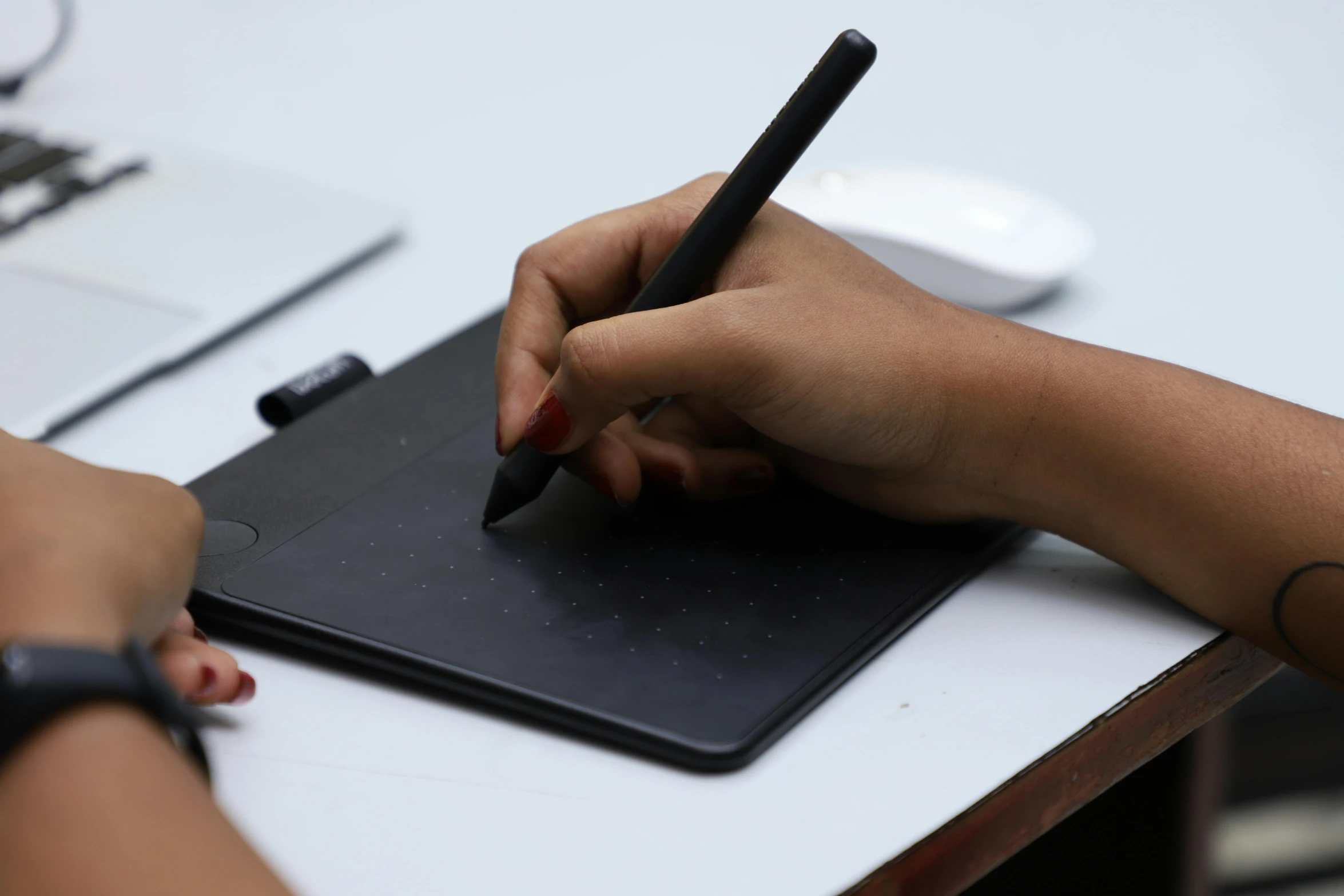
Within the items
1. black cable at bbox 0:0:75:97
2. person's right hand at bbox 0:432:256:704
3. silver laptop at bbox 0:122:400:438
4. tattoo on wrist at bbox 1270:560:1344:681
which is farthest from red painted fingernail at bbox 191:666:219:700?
black cable at bbox 0:0:75:97

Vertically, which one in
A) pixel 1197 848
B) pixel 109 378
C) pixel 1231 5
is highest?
pixel 1231 5

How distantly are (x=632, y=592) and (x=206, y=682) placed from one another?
0.52 ft

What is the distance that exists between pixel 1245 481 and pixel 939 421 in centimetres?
12

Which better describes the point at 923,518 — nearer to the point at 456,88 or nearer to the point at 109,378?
the point at 109,378

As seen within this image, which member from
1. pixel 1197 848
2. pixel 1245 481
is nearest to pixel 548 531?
pixel 1245 481

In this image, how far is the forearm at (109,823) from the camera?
0.33m

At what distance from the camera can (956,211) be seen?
746 millimetres

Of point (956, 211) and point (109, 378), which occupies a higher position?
point (956, 211)

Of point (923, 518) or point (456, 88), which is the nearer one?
point (923, 518)

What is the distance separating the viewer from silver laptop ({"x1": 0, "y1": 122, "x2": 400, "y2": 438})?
26.7 inches

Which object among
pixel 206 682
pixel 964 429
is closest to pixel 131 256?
pixel 206 682

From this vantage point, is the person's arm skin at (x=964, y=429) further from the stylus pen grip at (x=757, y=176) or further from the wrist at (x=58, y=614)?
the wrist at (x=58, y=614)

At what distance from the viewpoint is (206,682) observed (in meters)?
0.43

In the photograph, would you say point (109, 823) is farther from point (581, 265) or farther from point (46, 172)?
point (46, 172)
